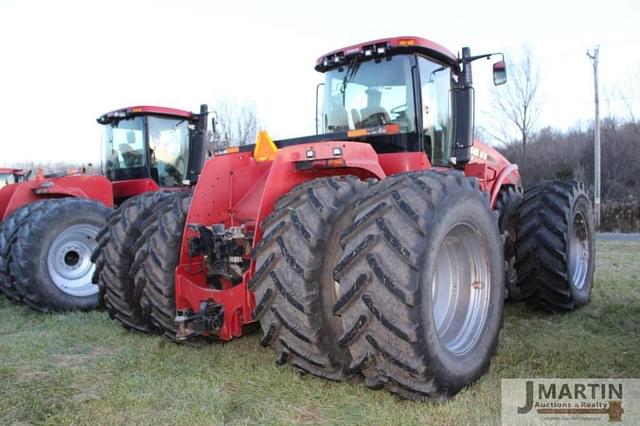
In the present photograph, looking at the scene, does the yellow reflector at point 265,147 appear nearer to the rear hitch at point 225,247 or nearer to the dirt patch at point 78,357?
the rear hitch at point 225,247

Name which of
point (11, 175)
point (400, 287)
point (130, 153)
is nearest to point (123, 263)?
point (400, 287)

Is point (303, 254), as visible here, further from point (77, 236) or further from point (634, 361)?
point (77, 236)

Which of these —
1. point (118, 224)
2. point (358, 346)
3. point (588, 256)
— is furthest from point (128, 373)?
point (588, 256)

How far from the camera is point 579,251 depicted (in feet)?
20.7

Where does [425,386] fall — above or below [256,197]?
below

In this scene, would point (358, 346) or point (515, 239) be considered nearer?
point (358, 346)

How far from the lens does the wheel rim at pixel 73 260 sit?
665cm

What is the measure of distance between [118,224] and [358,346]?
2.73 meters

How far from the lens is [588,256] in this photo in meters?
6.33

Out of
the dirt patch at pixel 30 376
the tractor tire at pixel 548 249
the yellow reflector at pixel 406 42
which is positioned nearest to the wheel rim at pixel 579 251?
the tractor tire at pixel 548 249

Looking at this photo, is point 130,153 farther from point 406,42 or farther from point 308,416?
point 308,416

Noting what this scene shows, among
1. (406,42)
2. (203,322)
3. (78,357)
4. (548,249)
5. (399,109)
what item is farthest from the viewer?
(548,249)

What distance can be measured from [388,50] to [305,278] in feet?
7.97

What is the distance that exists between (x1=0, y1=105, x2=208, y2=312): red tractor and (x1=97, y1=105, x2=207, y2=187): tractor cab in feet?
0.05
